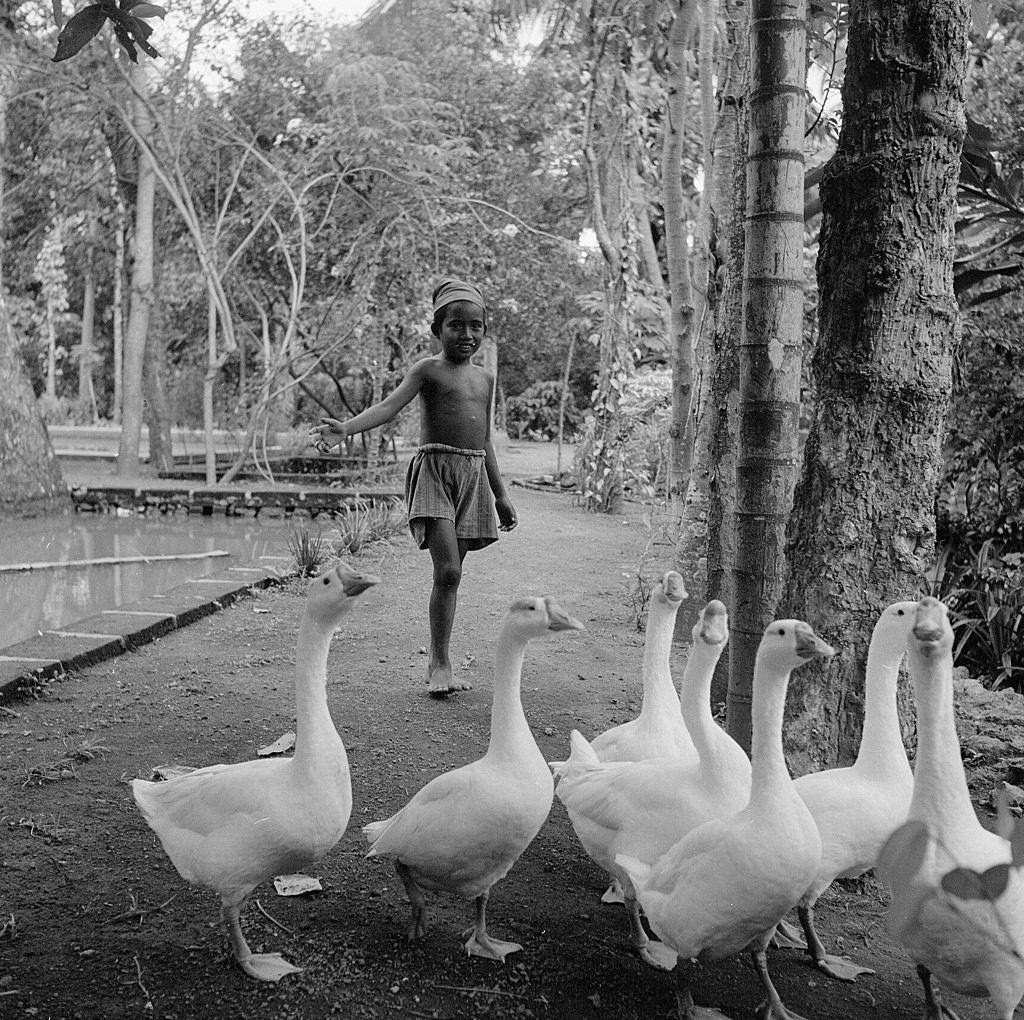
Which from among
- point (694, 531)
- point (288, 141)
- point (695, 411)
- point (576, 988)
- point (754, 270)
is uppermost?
point (288, 141)

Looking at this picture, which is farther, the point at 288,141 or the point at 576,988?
the point at 288,141

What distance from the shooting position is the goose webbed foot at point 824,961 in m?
2.58

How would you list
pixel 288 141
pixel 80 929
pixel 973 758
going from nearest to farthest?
1. pixel 80 929
2. pixel 973 758
3. pixel 288 141

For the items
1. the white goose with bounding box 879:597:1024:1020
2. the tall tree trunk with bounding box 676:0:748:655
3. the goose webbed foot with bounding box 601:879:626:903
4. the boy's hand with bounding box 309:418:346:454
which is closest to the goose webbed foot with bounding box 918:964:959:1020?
the white goose with bounding box 879:597:1024:1020

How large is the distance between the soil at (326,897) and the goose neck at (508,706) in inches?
21.0

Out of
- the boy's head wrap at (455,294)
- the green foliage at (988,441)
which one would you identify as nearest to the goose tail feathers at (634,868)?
the boy's head wrap at (455,294)

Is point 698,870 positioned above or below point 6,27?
below

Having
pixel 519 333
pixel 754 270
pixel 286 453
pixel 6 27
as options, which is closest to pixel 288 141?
pixel 6 27

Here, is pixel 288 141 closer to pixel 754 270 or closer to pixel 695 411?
pixel 695 411

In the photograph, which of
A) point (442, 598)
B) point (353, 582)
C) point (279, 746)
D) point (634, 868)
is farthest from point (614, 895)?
point (442, 598)

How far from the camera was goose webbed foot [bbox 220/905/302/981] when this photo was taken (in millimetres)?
2504

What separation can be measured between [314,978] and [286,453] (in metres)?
17.2

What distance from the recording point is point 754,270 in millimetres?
3506

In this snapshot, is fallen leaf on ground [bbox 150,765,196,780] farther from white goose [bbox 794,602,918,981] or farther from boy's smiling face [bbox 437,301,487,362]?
boy's smiling face [bbox 437,301,487,362]
